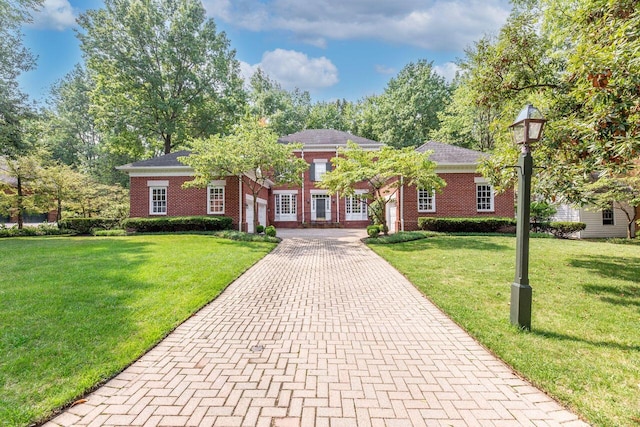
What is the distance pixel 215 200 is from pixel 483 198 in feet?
50.3

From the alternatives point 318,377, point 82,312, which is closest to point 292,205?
point 82,312

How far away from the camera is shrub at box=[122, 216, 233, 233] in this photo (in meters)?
15.5


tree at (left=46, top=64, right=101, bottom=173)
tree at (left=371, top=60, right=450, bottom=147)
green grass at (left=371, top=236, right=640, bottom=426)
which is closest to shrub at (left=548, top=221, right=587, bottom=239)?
green grass at (left=371, top=236, right=640, bottom=426)

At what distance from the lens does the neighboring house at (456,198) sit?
52.4 feet

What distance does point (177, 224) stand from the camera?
51.3 ft

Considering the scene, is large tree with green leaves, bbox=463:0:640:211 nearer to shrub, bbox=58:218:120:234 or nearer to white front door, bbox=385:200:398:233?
white front door, bbox=385:200:398:233

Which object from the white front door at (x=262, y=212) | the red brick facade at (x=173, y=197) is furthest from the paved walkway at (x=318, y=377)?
the white front door at (x=262, y=212)

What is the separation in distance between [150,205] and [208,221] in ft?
13.2

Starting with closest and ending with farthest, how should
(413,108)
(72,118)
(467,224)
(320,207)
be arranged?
1. (467,224)
2. (320,207)
3. (413,108)
4. (72,118)

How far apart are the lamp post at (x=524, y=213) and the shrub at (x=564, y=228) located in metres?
15.2

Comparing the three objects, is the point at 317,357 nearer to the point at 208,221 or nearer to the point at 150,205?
the point at 208,221

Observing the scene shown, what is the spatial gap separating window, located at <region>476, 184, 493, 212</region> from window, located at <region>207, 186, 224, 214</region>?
1458 centimetres

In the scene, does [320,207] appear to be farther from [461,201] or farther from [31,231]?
[31,231]

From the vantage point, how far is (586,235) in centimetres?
1622
